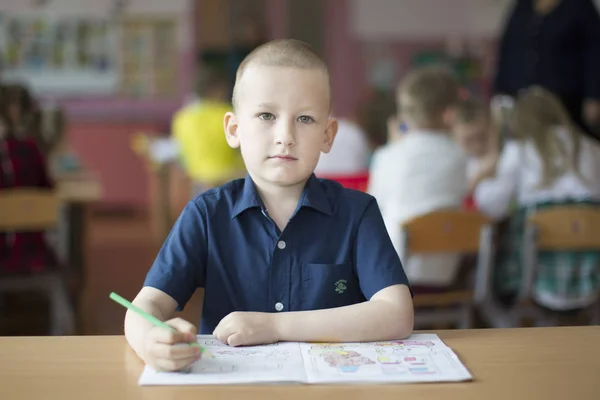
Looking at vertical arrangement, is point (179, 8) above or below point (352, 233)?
above

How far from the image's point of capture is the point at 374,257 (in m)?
1.26

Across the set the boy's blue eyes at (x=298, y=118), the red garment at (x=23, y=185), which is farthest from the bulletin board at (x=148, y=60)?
the boy's blue eyes at (x=298, y=118)

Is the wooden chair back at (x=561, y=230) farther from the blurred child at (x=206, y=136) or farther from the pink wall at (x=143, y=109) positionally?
the pink wall at (x=143, y=109)

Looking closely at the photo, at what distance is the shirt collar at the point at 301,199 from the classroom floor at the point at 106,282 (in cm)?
123

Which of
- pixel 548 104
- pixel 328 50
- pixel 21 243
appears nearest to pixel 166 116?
pixel 328 50

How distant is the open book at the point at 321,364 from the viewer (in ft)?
3.09

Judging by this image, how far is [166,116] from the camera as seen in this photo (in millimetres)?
7582

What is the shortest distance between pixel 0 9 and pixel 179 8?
1583 millimetres

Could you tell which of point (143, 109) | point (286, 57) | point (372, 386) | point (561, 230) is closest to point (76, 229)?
point (561, 230)

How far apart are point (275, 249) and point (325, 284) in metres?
0.10

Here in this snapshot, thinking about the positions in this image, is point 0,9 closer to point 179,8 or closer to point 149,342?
point 179,8

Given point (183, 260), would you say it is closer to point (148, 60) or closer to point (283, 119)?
point (283, 119)

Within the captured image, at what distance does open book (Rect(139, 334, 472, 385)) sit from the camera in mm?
941

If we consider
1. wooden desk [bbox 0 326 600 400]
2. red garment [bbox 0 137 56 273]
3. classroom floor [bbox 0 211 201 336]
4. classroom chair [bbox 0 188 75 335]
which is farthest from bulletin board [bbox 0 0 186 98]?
wooden desk [bbox 0 326 600 400]
